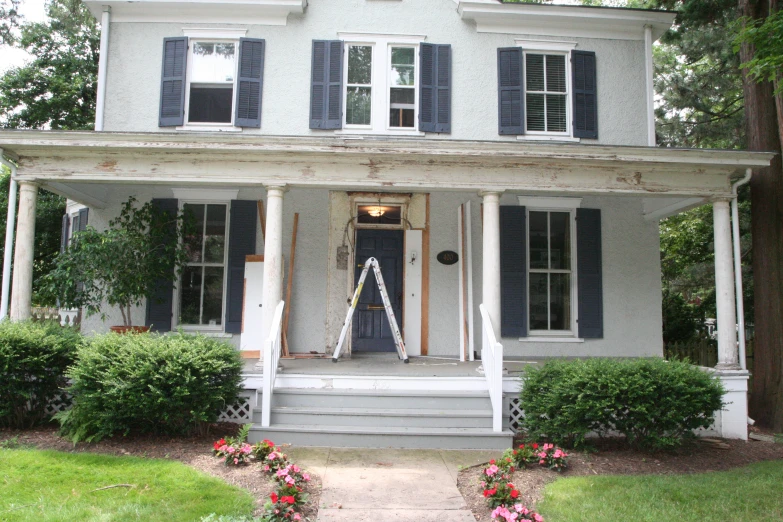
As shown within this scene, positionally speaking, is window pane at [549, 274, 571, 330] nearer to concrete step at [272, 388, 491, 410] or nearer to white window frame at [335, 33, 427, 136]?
concrete step at [272, 388, 491, 410]

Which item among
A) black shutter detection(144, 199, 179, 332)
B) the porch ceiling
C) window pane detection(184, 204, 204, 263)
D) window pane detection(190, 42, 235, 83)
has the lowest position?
black shutter detection(144, 199, 179, 332)

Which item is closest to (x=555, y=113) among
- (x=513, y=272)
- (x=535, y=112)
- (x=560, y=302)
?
(x=535, y=112)

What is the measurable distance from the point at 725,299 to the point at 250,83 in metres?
7.65

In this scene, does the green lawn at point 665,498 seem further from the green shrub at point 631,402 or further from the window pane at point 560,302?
the window pane at point 560,302

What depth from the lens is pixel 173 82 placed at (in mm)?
8938

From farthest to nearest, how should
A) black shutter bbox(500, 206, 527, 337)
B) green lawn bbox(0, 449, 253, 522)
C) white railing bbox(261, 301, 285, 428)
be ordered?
black shutter bbox(500, 206, 527, 337), white railing bbox(261, 301, 285, 428), green lawn bbox(0, 449, 253, 522)

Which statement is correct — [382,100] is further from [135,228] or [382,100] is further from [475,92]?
[135,228]

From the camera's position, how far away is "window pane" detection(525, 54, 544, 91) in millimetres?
9313

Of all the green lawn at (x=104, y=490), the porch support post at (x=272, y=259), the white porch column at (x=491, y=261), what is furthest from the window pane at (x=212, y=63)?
the green lawn at (x=104, y=490)

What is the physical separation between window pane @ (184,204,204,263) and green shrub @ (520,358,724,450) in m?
5.91

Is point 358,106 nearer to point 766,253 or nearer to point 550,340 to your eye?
point 550,340

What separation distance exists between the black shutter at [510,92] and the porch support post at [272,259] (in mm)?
4009

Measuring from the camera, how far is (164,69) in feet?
29.4

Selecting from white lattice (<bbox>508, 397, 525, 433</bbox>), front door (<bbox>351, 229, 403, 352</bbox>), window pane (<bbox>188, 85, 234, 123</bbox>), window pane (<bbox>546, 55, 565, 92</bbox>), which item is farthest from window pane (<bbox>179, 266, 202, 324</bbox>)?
window pane (<bbox>546, 55, 565, 92</bbox>)
